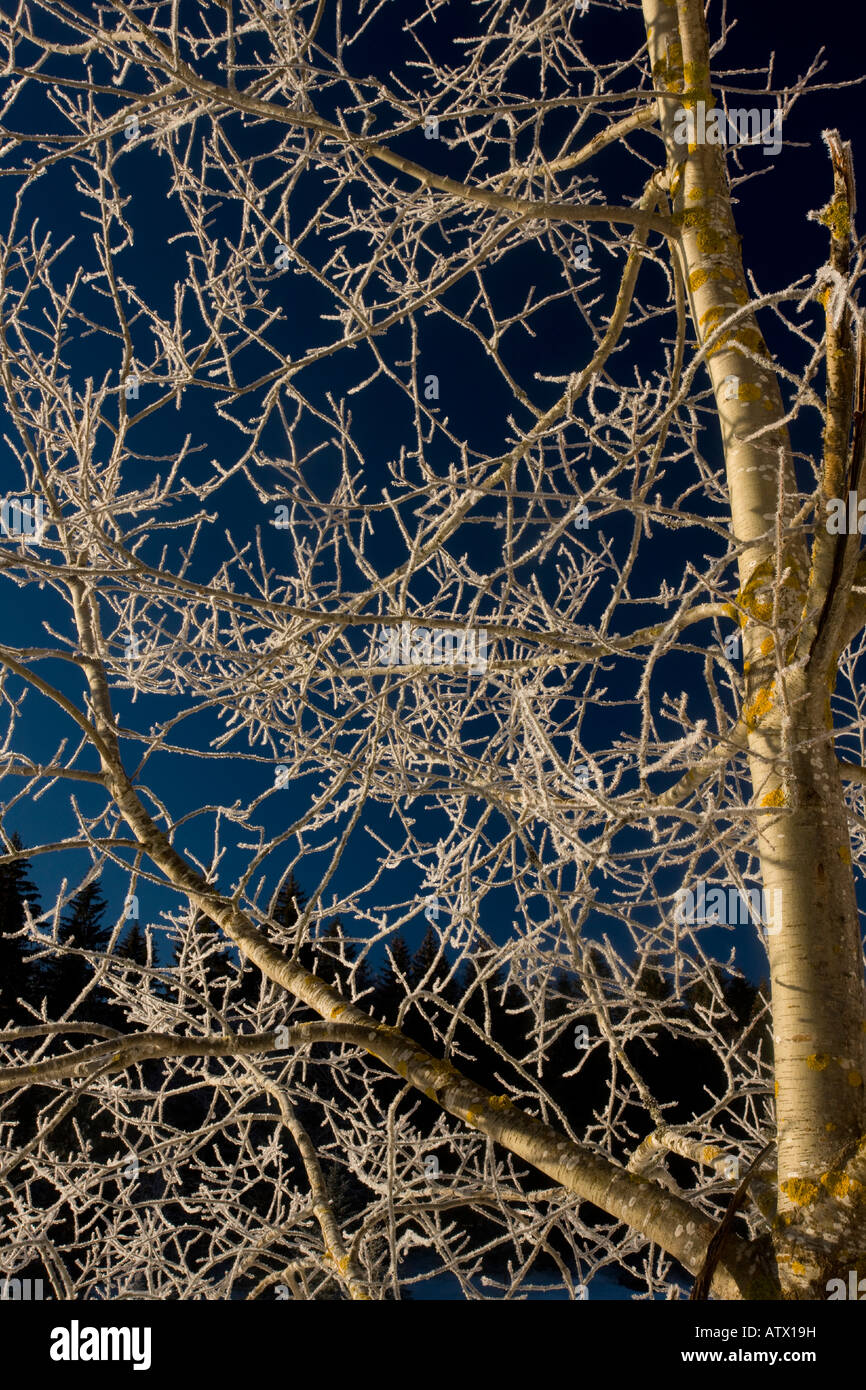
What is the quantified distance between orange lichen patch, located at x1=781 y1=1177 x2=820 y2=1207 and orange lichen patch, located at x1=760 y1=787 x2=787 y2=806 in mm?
750

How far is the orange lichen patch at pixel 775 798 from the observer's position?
1.92 m

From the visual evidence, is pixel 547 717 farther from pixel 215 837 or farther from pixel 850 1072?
pixel 850 1072

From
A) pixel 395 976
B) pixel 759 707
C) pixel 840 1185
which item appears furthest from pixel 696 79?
pixel 395 976

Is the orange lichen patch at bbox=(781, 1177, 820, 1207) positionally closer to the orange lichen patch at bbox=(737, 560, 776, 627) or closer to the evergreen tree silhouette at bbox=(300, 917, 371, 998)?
the orange lichen patch at bbox=(737, 560, 776, 627)

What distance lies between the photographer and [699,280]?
2365mm

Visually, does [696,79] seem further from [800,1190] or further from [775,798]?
[800,1190]

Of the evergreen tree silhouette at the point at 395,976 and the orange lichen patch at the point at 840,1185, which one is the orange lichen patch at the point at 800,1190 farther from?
the evergreen tree silhouette at the point at 395,976

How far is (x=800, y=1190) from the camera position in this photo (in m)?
1.76

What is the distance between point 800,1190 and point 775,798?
31.0 inches

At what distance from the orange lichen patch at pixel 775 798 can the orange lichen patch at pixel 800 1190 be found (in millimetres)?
750

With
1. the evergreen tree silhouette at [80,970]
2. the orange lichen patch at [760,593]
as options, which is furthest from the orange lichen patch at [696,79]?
the evergreen tree silhouette at [80,970]
